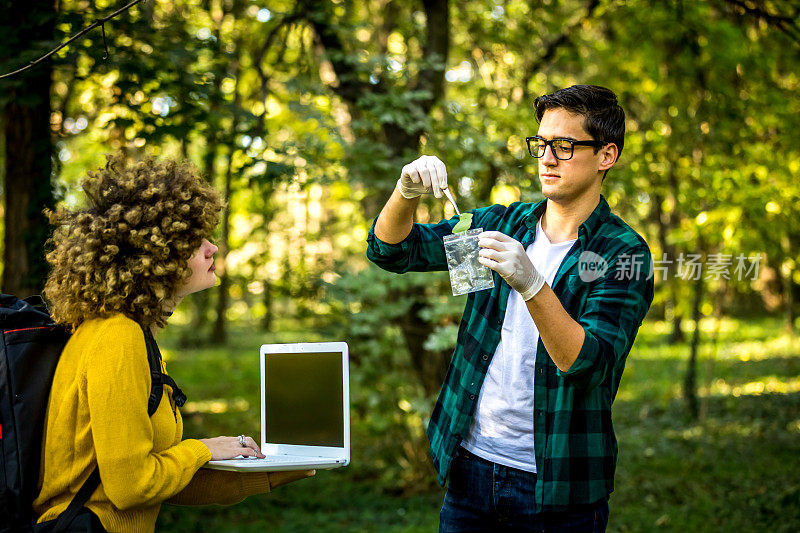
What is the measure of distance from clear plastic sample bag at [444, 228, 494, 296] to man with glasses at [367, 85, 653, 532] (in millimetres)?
103

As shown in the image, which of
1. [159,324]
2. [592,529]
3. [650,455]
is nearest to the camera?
[159,324]

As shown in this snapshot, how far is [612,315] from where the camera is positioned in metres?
1.91

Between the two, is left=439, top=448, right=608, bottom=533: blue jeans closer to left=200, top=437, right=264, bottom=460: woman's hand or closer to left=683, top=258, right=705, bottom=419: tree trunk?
left=200, top=437, right=264, bottom=460: woman's hand

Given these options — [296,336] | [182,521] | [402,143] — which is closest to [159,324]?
[402,143]

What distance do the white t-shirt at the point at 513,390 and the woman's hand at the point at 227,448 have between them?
678 millimetres

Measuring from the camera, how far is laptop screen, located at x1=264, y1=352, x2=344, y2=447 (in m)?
2.12

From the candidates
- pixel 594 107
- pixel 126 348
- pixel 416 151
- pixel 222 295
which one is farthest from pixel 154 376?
pixel 222 295

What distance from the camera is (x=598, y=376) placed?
6.06 feet

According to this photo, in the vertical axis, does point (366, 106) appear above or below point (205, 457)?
above

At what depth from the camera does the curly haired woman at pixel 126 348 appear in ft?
5.57

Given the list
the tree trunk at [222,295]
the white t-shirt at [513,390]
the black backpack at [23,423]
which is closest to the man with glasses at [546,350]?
the white t-shirt at [513,390]

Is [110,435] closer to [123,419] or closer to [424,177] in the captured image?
[123,419]

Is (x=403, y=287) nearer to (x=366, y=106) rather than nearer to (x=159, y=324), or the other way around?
(x=366, y=106)

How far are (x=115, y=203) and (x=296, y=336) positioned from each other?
12607 millimetres
